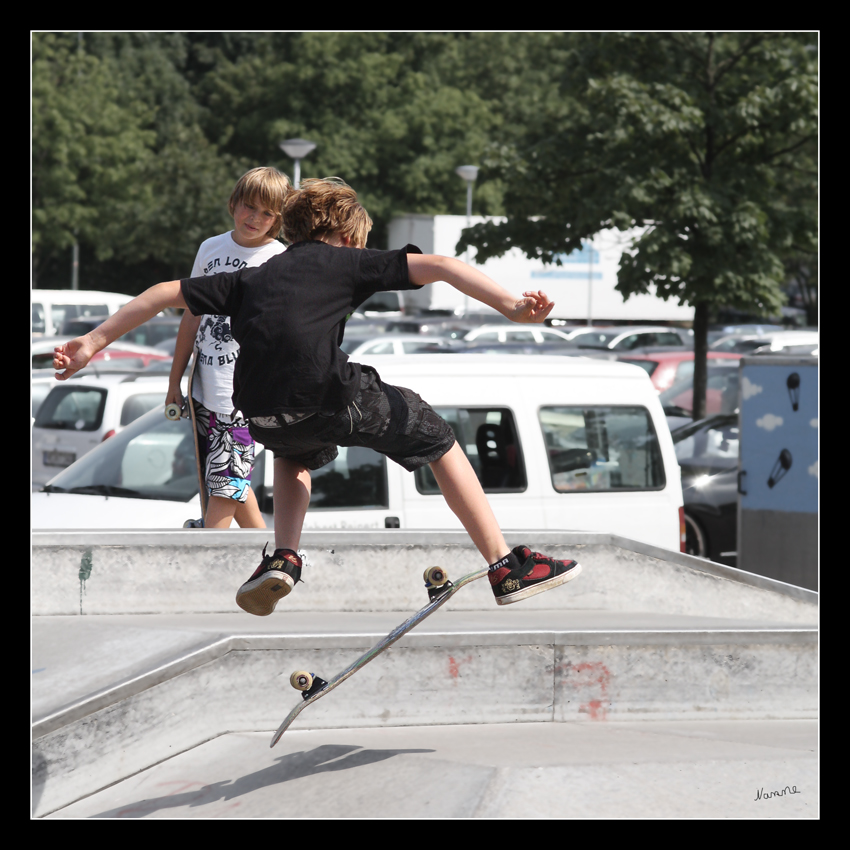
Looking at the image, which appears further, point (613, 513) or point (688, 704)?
point (613, 513)

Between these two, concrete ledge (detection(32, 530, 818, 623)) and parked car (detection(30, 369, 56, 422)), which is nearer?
concrete ledge (detection(32, 530, 818, 623))

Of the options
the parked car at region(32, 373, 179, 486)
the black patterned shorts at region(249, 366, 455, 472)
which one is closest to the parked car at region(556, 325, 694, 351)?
the parked car at region(32, 373, 179, 486)

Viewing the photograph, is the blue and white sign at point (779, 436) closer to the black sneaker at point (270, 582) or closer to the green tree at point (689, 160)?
the green tree at point (689, 160)

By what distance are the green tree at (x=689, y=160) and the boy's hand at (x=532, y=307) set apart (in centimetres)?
1003

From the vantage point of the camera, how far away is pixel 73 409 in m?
9.78

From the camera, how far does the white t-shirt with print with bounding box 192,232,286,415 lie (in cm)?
471

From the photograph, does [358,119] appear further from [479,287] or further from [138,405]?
[479,287]

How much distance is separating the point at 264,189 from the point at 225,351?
0.86m

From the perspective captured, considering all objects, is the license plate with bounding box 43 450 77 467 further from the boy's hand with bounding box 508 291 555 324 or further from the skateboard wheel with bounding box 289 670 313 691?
the boy's hand with bounding box 508 291 555 324

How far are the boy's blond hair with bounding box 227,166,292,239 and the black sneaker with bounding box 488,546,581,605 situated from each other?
165 centimetres

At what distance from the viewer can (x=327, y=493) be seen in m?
6.62

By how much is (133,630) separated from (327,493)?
1766 millimetres
